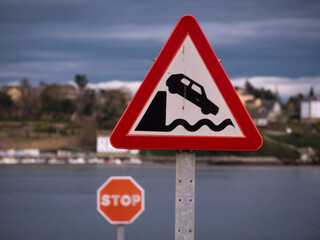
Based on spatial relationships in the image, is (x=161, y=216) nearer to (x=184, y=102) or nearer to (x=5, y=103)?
(x=184, y=102)

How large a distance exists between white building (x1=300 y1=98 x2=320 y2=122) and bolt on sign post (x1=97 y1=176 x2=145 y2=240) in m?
134

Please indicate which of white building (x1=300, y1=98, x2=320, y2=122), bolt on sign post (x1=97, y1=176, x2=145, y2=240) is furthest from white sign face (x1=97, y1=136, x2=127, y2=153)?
bolt on sign post (x1=97, y1=176, x2=145, y2=240)

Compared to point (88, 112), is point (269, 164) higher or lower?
lower

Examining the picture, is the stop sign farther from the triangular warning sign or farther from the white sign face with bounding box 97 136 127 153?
the white sign face with bounding box 97 136 127 153

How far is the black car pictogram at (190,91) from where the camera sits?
8.09 ft

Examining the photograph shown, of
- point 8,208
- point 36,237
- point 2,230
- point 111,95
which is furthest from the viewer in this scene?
point 111,95

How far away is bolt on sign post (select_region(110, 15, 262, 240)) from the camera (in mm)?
2463

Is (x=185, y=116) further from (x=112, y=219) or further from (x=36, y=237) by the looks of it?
(x=36, y=237)

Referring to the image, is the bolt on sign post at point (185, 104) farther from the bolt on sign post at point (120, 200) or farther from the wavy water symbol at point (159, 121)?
the bolt on sign post at point (120, 200)

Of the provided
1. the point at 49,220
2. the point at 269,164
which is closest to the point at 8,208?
the point at 49,220

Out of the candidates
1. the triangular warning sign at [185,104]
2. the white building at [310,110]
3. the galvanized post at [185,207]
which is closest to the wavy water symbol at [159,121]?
the triangular warning sign at [185,104]

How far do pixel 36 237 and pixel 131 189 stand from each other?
109ft

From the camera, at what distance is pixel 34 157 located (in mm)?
123875

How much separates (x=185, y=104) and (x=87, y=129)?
113 metres
